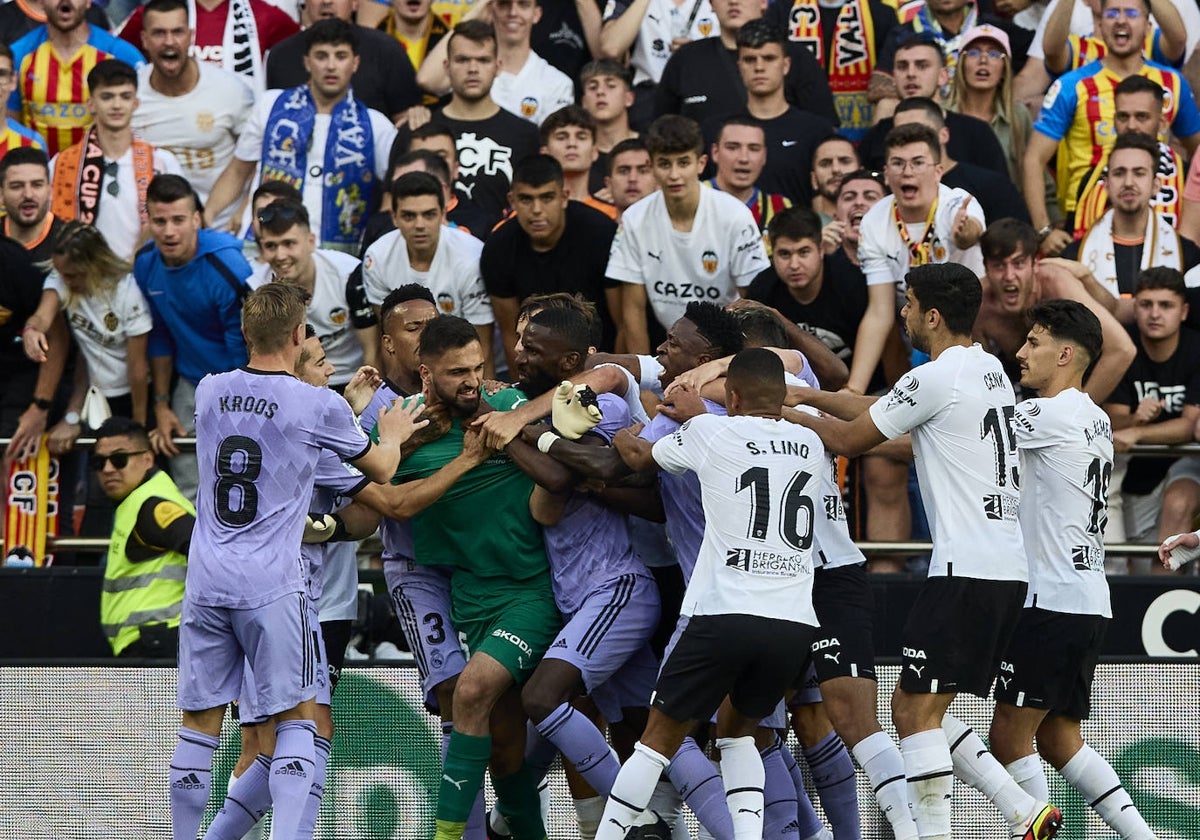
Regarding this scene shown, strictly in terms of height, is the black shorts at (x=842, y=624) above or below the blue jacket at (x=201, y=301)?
below

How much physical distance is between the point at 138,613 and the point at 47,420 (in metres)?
2.06

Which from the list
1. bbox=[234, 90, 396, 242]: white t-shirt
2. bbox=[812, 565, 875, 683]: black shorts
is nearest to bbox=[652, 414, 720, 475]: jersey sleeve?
bbox=[812, 565, 875, 683]: black shorts

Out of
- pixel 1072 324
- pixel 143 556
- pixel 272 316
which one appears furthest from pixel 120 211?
pixel 1072 324

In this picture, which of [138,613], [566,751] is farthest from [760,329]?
[138,613]

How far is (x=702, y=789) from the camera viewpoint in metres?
7.91

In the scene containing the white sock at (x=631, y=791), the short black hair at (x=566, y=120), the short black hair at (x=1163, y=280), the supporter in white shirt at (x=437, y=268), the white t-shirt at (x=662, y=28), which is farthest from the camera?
the white t-shirt at (x=662, y=28)

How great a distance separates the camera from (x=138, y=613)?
386 inches

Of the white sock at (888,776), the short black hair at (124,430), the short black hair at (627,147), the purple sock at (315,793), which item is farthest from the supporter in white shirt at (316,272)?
the white sock at (888,776)

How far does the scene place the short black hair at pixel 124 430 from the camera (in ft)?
33.3

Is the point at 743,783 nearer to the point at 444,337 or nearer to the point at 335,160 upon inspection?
the point at 444,337

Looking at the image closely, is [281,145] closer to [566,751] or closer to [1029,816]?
[566,751]

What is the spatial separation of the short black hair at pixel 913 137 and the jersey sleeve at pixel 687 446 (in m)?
3.62

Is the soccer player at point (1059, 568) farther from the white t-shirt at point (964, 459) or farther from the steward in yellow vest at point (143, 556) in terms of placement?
the steward in yellow vest at point (143, 556)

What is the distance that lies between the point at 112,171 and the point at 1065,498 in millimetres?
6590
